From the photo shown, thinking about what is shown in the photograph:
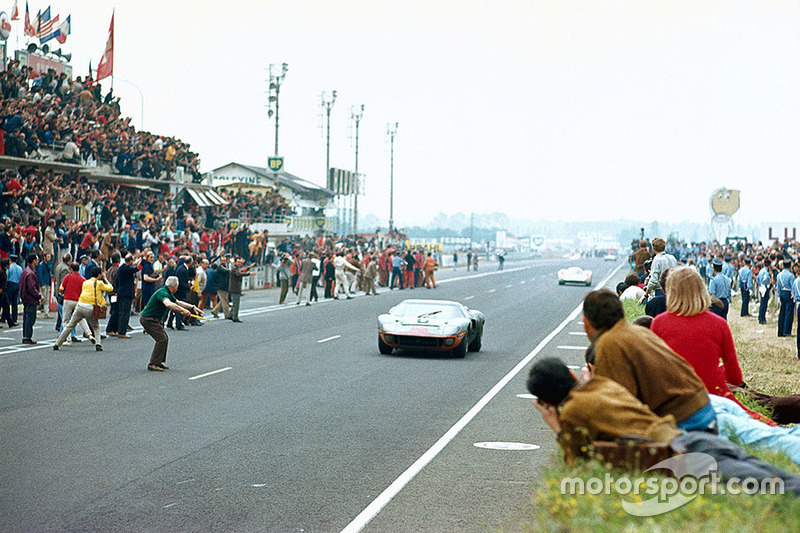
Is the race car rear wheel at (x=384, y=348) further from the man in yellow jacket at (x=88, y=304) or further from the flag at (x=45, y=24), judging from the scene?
the flag at (x=45, y=24)

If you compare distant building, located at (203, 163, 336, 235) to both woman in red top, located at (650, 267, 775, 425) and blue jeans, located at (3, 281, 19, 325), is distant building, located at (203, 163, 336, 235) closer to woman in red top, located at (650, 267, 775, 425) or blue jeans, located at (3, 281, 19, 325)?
blue jeans, located at (3, 281, 19, 325)

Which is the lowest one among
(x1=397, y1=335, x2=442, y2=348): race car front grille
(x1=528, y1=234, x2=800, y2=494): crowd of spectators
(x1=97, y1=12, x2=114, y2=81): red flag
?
(x1=397, y1=335, x2=442, y2=348): race car front grille

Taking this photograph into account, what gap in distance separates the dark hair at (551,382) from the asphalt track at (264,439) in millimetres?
1929

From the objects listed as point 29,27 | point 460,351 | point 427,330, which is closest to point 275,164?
point 29,27

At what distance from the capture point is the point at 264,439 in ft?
34.8

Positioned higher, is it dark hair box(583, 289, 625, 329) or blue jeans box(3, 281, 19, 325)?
dark hair box(583, 289, 625, 329)

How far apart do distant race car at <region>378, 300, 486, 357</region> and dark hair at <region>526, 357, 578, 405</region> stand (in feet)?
42.9

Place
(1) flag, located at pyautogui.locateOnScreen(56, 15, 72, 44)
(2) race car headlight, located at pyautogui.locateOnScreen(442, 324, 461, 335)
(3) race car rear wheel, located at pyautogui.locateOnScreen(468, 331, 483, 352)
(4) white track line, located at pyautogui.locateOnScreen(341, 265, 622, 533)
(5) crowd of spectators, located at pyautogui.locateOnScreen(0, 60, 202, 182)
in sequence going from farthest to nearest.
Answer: (1) flag, located at pyautogui.locateOnScreen(56, 15, 72, 44) → (5) crowd of spectators, located at pyautogui.locateOnScreen(0, 60, 202, 182) → (3) race car rear wheel, located at pyautogui.locateOnScreen(468, 331, 483, 352) → (2) race car headlight, located at pyautogui.locateOnScreen(442, 324, 461, 335) → (4) white track line, located at pyautogui.locateOnScreen(341, 265, 622, 533)

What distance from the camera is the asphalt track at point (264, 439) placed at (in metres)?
7.64

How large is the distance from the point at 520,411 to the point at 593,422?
7.54m

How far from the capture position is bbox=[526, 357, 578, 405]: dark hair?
565 centimetres

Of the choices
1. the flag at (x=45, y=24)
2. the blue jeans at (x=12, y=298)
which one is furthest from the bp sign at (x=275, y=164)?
the blue jeans at (x=12, y=298)

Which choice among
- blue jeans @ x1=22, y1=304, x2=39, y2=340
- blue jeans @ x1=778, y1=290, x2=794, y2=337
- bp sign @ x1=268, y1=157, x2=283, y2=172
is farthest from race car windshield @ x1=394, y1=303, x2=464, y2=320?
bp sign @ x1=268, y1=157, x2=283, y2=172

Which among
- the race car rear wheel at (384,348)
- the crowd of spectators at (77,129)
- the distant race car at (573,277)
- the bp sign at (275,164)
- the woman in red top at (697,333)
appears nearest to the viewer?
the woman in red top at (697,333)
